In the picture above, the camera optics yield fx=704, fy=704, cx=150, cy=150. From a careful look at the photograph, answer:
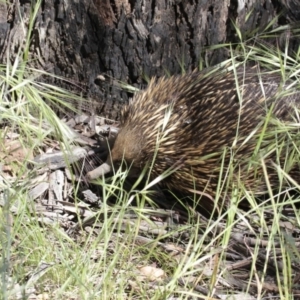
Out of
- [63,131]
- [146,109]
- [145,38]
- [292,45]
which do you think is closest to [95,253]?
[63,131]

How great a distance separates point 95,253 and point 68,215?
1.31ft

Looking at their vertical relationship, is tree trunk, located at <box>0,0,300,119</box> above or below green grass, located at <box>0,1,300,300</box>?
above

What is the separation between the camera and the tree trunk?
8.87 ft

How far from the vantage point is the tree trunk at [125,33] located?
2703 mm

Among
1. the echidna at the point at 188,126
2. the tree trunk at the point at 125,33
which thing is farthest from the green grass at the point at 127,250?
the tree trunk at the point at 125,33

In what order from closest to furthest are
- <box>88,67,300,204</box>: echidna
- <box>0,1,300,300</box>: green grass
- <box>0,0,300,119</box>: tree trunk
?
1. <box>0,1,300,300</box>: green grass
2. <box>88,67,300,204</box>: echidna
3. <box>0,0,300,119</box>: tree trunk

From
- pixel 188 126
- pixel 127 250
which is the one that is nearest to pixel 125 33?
pixel 188 126

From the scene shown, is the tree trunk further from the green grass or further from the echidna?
the green grass

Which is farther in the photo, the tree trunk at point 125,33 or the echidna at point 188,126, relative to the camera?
the tree trunk at point 125,33

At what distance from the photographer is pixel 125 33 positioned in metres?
2.73

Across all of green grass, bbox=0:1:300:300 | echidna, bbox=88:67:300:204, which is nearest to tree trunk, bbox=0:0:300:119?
echidna, bbox=88:67:300:204

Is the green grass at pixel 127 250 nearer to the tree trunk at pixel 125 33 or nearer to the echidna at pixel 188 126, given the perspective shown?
the echidna at pixel 188 126

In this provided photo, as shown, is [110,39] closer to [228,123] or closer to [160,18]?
[160,18]

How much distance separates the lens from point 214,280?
5.83 ft
